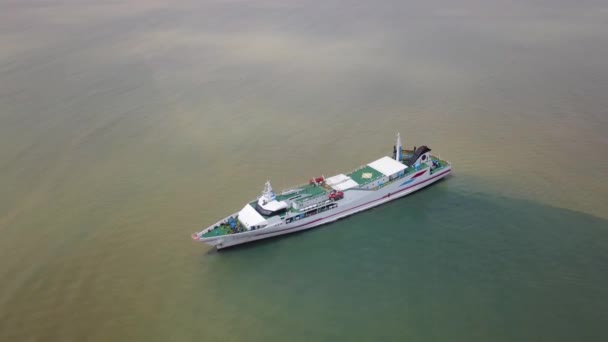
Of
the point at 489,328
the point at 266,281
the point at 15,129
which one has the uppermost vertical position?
the point at 15,129

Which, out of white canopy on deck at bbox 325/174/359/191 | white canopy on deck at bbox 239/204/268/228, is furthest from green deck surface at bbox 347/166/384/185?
white canopy on deck at bbox 239/204/268/228

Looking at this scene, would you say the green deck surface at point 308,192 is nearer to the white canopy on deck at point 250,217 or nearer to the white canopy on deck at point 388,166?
the white canopy on deck at point 250,217

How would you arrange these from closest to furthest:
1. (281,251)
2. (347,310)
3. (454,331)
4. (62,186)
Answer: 1. (454,331)
2. (347,310)
3. (281,251)
4. (62,186)

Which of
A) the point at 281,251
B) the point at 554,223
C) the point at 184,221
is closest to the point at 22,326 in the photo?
the point at 184,221

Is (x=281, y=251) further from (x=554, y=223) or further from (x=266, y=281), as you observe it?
(x=554, y=223)

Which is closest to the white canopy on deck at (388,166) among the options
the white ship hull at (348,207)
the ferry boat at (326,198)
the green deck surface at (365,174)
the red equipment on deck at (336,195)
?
the ferry boat at (326,198)

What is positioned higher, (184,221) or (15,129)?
(15,129)

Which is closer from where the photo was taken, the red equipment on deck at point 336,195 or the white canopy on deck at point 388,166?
the red equipment on deck at point 336,195
